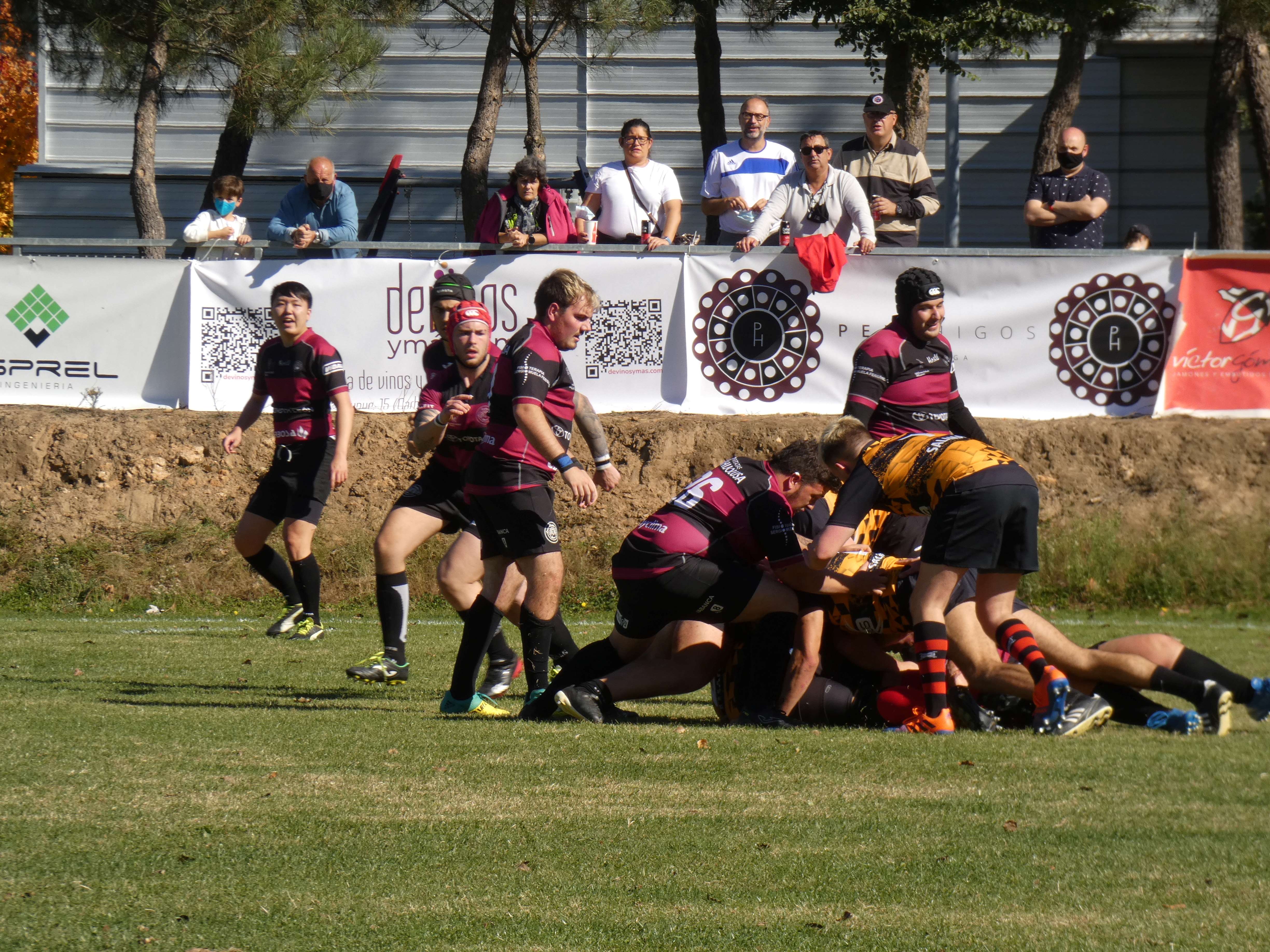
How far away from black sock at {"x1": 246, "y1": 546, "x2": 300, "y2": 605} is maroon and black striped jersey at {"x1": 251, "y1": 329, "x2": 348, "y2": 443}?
77cm

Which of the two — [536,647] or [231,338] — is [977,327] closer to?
[231,338]

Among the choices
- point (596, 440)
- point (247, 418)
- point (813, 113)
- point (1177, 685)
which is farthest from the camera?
point (813, 113)

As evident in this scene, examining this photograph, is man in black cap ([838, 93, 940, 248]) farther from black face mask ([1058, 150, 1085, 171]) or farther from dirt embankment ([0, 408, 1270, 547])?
dirt embankment ([0, 408, 1270, 547])

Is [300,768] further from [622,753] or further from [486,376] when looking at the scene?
[486,376]

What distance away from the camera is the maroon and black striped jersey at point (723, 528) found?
6734 millimetres

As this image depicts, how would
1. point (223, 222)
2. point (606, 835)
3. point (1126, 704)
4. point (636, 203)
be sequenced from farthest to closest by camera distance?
1. point (223, 222)
2. point (636, 203)
3. point (1126, 704)
4. point (606, 835)

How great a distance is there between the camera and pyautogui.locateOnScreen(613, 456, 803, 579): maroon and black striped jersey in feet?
22.1

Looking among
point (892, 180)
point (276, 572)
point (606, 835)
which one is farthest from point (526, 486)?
point (892, 180)

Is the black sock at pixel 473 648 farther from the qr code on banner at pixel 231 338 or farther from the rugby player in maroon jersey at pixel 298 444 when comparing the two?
the qr code on banner at pixel 231 338

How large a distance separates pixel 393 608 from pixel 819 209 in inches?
221

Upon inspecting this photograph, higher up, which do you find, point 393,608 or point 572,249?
point 572,249

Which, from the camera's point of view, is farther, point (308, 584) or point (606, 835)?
point (308, 584)

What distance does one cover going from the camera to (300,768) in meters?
5.60

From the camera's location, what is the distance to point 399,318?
12.7 meters
